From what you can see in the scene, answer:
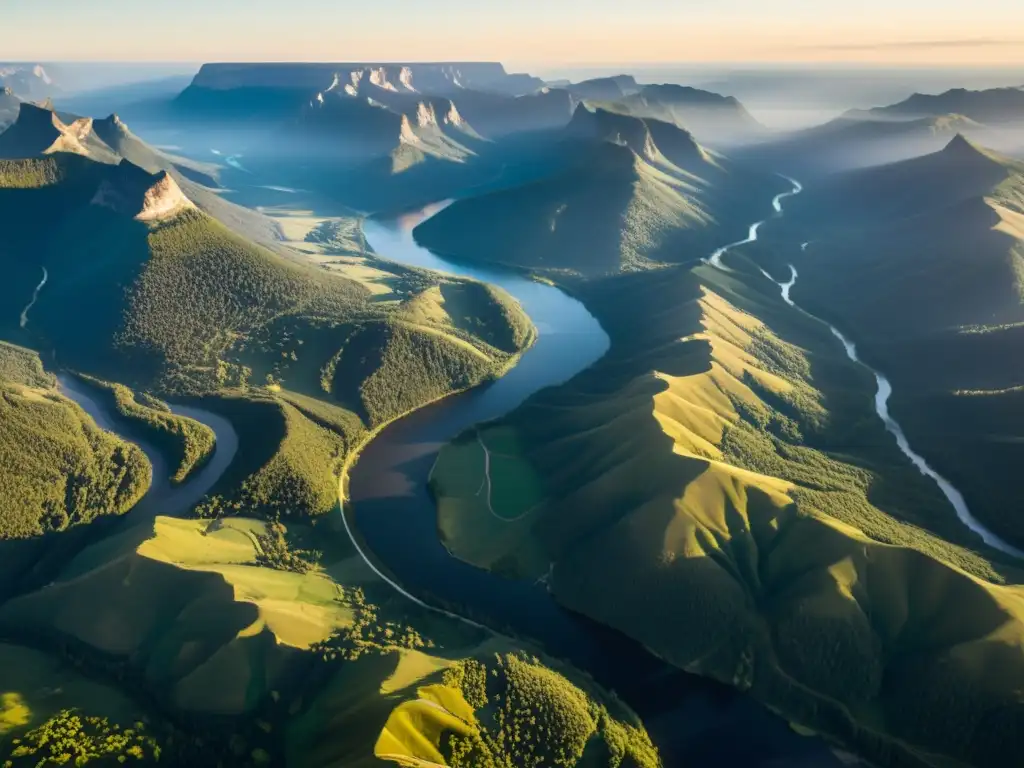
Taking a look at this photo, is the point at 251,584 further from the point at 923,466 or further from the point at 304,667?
the point at 923,466

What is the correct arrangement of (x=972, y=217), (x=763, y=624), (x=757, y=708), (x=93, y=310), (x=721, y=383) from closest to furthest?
1. (x=757, y=708)
2. (x=763, y=624)
3. (x=721, y=383)
4. (x=93, y=310)
5. (x=972, y=217)

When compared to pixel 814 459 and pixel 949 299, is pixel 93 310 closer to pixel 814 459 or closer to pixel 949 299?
pixel 814 459

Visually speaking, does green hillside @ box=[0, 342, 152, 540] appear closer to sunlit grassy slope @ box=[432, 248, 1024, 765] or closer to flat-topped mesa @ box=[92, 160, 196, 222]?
sunlit grassy slope @ box=[432, 248, 1024, 765]

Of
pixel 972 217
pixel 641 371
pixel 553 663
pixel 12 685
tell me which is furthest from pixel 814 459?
pixel 972 217

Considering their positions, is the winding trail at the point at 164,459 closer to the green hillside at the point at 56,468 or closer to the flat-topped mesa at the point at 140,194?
the green hillside at the point at 56,468

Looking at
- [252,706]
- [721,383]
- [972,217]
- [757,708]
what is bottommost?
[757,708]

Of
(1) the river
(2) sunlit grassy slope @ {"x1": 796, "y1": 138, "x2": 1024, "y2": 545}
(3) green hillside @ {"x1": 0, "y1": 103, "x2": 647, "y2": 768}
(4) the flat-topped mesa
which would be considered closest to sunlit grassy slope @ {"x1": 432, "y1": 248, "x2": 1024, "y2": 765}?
(1) the river
